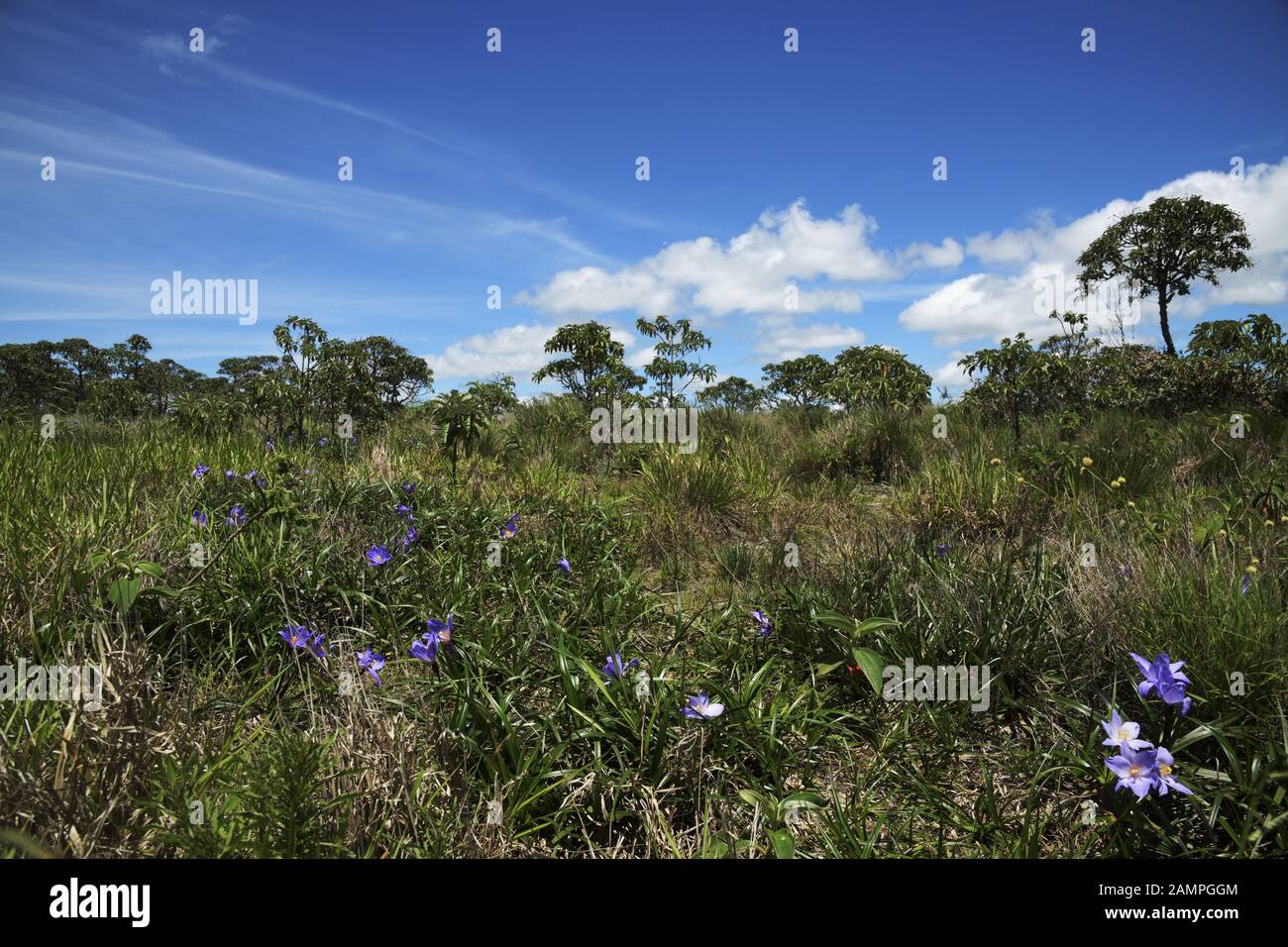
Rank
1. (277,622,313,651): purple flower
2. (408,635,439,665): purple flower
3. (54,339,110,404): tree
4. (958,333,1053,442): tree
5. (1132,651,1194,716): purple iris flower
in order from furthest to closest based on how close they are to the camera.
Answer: (54,339,110,404): tree < (958,333,1053,442): tree < (277,622,313,651): purple flower < (408,635,439,665): purple flower < (1132,651,1194,716): purple iris flower

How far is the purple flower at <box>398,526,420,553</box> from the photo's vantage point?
3.27 metres

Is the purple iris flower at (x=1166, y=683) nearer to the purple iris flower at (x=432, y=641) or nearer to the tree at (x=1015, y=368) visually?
the purple iris flower at (x=432, y=641)

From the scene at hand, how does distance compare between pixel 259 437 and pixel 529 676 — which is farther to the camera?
pixel 259 437

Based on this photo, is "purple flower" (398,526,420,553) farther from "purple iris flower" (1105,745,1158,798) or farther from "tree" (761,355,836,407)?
"tree" (761,355,836,407)

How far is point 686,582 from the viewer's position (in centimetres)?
400

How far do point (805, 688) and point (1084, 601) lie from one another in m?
1.39

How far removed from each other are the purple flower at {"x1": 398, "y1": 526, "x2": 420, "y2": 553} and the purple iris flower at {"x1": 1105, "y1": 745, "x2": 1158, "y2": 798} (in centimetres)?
292

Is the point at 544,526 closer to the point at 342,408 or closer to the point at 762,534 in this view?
the point at 762,534

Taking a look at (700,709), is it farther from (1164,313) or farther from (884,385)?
(1164,313)

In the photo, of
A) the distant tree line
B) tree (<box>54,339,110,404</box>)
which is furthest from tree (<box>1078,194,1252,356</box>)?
tree (<box>54,339,110,404</box>)

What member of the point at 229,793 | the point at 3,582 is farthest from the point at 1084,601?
the point at 3,582

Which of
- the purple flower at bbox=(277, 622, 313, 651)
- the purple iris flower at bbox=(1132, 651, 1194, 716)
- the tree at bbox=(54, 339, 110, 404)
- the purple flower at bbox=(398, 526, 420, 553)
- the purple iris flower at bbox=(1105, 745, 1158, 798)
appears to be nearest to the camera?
the purple iris flower at bbox=(1105, 745, 1158, 798)

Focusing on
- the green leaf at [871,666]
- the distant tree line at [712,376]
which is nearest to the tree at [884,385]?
the distant tree line at [712,376]
